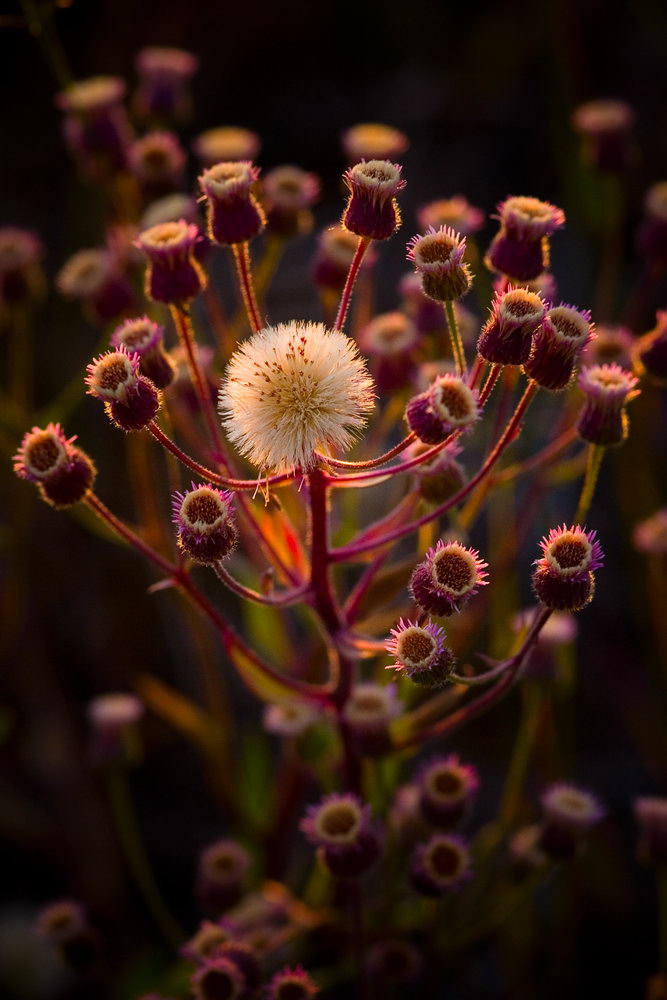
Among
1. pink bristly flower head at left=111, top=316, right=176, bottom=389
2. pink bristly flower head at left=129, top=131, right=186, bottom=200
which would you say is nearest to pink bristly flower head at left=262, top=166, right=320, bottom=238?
pink bristly flower head at left=129, top=131, right=186, bottom=200

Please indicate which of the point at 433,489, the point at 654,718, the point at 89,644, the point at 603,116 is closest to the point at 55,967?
the point at 89,644

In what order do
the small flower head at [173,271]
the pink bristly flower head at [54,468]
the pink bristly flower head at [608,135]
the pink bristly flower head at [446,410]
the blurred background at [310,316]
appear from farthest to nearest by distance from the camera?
the blurred background at [310,316] → the pink bristly flower head at [608,135] → the small flower head at [173,271] → the pink bristly flower head at [54,468] → the pink bristly flower head at [446,410]

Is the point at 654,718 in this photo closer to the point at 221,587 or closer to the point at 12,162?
the point at 221,587

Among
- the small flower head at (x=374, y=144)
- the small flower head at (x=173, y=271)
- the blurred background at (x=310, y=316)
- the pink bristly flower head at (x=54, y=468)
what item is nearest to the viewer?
the pink bristly flower head at (x=54, y=468)

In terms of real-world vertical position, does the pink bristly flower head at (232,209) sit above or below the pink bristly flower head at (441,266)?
above

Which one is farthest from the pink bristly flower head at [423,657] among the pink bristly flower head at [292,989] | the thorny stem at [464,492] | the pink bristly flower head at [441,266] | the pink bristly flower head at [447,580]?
the pink bristly flower head at [292,989]

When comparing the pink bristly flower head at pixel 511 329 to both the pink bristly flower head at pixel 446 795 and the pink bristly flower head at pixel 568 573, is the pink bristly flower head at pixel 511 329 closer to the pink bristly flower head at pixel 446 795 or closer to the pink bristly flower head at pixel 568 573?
the pink bristly flower head at pixel 568 573

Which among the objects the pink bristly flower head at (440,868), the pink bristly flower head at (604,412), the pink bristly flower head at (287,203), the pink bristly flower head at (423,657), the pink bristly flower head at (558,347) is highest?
the pink bristly flower head at (287,203)

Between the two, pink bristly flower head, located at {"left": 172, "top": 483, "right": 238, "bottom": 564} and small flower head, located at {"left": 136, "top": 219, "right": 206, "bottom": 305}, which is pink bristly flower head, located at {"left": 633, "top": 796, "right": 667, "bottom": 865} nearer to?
pink bristly flower head, located at {"left": 172, "top": 483, "right": 238, "bottom": 564}
